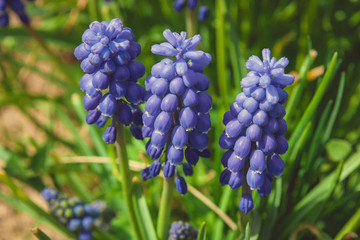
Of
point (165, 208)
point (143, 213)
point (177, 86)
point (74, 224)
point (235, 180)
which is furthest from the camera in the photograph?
point (74, 224)

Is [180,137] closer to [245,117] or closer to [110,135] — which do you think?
[245,117]

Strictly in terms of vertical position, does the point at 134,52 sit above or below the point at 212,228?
above

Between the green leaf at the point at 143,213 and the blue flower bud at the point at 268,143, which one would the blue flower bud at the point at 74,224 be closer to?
the green leaf at the point at 143,213

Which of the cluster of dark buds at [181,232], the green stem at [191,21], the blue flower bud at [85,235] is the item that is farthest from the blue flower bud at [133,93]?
the green stem at [191,21]

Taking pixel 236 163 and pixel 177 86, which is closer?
pixel 177 86

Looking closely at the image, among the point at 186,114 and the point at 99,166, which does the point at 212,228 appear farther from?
the point at 186,114

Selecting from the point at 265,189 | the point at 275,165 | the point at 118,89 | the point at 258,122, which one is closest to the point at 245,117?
the point at 258,122

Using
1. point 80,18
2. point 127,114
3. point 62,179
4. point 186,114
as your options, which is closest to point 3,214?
point 62,179
